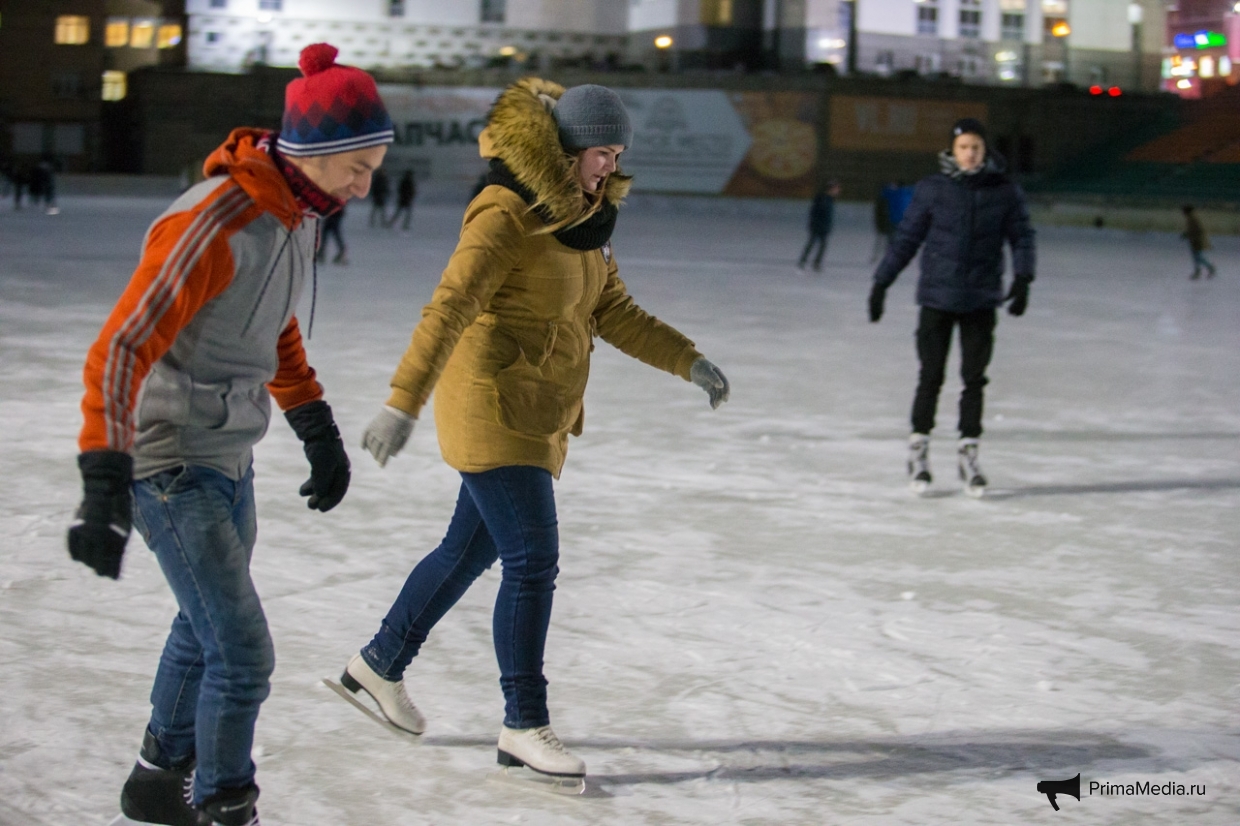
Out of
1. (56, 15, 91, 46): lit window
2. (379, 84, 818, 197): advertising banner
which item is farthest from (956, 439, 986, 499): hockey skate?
(56, 15, 91, 46): lit window

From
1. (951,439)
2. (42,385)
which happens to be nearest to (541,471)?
(951,439)

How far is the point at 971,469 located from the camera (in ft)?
17.4

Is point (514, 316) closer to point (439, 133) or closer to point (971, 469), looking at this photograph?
point (971, 469)

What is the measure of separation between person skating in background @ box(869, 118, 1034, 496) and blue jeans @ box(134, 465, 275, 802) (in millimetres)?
3493

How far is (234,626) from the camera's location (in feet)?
6.72

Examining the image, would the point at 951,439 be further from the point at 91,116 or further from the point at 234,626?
the point at 91,116

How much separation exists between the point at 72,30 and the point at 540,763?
148 ft

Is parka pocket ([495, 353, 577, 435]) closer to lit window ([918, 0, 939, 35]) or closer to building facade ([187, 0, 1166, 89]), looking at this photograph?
building facade ([187, 0, 1166, 89])

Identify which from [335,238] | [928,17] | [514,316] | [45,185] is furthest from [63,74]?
[514,316]

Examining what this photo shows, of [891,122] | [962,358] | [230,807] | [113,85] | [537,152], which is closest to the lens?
[230,807]

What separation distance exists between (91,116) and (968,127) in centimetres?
4105

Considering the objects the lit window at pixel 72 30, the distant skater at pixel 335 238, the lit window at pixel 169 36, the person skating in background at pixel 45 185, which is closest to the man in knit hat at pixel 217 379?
the distant skater at pixel 335 238

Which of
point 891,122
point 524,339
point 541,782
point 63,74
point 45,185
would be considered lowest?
point 541,782

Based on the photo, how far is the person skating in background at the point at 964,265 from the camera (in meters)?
5.09
